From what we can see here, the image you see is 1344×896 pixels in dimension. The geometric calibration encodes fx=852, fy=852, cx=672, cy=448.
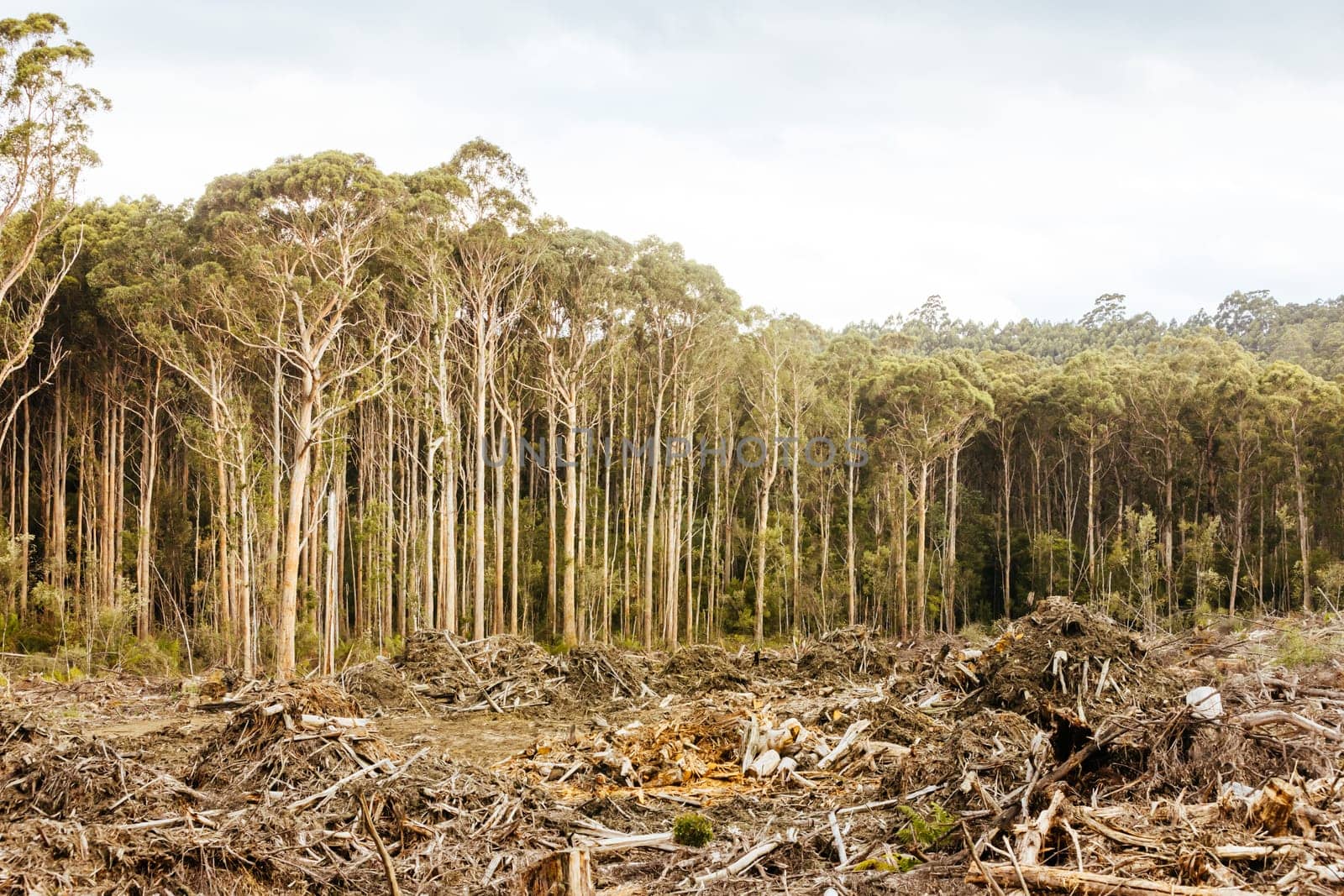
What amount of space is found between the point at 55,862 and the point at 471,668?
431 inches

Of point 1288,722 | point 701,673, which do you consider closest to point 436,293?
point 701,673

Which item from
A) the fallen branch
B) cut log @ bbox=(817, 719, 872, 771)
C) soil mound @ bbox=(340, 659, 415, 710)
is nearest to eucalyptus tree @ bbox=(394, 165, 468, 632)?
soil mound @ bbox=(340, 659, 415, 710)

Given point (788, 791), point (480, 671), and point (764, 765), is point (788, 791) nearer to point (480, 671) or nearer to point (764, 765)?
point (764, 765)

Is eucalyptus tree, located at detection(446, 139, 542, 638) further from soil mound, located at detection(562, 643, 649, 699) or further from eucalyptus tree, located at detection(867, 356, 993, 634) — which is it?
eucalyptus tree, located at detection(867, 356, 993, 634)

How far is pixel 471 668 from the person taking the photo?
16.3 metres

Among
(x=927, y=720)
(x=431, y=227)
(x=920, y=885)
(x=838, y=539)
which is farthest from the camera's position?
(x=838, y=539)

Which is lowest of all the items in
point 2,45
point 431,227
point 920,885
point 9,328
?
point 920,885

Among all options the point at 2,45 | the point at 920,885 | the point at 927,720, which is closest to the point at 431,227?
the point at 2,45

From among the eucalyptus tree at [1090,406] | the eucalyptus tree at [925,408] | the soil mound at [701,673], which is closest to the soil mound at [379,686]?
the soil mound at [701,673]

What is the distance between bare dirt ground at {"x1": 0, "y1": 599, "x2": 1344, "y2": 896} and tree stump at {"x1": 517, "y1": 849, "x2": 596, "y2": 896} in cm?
1

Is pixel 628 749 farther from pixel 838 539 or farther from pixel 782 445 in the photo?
pixel 838 539

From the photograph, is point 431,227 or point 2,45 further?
point 431,227

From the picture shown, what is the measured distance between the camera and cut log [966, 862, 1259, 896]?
12.6ft

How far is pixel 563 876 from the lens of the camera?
12.5 feet
